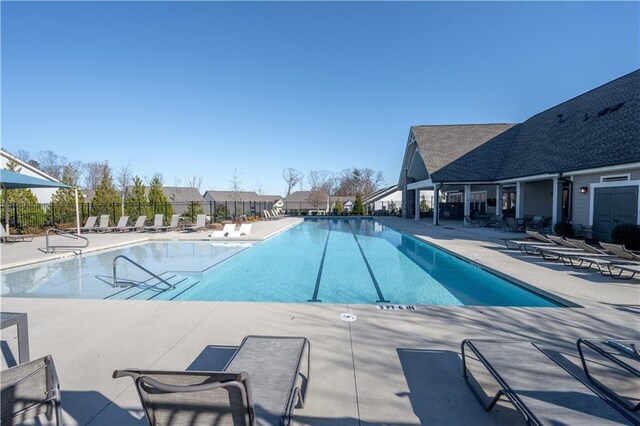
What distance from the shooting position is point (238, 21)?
14.5 metres

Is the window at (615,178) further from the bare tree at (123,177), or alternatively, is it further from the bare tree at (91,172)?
the bare tree at (91,172)

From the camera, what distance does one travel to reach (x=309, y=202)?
51.4 m

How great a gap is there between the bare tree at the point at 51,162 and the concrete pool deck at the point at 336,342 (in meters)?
55.5

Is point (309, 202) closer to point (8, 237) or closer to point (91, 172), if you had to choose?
point (91, 172)

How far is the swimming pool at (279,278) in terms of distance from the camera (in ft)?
22.2

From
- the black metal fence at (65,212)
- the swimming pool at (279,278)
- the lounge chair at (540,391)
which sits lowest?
the swimming pool at (279,278)

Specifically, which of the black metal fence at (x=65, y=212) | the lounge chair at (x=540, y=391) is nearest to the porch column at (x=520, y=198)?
the lounge chair at (x=540, y=391)

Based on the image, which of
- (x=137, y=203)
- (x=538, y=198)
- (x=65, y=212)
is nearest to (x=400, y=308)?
(x=538, y=198)

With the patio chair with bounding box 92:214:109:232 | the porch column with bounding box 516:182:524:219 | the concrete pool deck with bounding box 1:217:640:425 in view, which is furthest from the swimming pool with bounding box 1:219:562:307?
the porch column with bounding box 516:182:524:219

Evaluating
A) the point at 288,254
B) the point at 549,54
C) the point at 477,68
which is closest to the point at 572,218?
the point at 549,54

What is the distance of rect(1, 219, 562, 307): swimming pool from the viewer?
675 cm

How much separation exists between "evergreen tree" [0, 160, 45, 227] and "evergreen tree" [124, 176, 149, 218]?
4404 millimetres

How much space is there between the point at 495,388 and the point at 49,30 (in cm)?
1682

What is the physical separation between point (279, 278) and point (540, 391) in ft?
22.4
